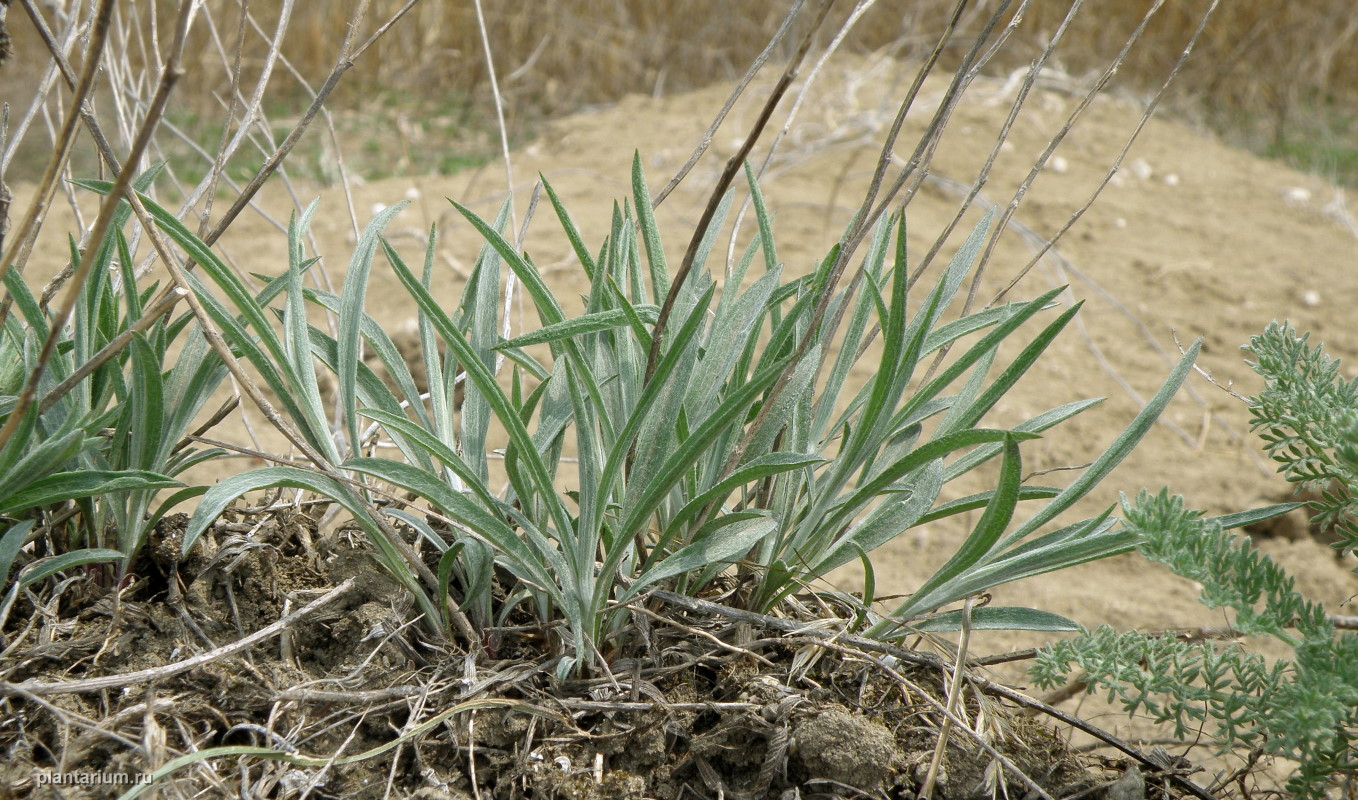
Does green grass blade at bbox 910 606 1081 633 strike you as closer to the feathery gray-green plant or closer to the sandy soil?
the feathery gray-green plant

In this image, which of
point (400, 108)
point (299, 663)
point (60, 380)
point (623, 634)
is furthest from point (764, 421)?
point (400, 108)

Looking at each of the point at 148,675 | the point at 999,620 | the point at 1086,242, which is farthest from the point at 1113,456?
the point at 1086,242

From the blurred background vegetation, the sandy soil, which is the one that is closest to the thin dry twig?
the sandy soil

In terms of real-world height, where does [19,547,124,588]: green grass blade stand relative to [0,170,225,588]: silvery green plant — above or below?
below

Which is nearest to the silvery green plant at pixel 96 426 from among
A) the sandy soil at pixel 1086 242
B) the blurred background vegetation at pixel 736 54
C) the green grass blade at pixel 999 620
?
the green grass blade at pixel 999 620

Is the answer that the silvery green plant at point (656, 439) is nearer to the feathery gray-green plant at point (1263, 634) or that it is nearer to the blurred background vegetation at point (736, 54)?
the feathery gray-green plant at point (1263, 634)

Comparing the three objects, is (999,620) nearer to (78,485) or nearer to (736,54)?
(78,485)
